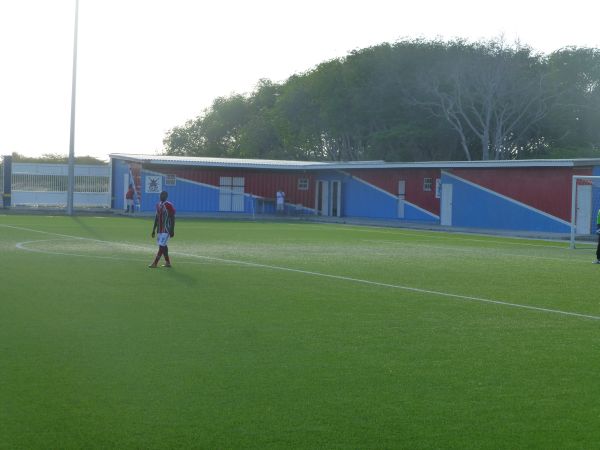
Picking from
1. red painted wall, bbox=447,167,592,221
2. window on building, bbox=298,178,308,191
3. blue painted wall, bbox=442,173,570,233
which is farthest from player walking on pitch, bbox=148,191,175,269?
window on building, bbox=298,178,308,191

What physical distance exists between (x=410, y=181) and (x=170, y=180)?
48.4 feet

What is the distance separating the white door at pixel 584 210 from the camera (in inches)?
1553

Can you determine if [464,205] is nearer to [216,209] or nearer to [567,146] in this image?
[216,209]

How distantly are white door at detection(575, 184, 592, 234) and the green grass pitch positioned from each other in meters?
19.4

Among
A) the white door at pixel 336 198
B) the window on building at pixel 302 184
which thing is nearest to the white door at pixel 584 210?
the white door at pixel 336 198

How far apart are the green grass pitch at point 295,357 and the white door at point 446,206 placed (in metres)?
27.3

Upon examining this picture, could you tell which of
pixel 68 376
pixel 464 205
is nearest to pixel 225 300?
pixel 68 376

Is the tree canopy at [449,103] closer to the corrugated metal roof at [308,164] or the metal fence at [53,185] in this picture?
the corrugated metal roof at [308,164]

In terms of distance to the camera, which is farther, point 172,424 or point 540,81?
point 540,81

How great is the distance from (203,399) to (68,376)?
1.59 meters

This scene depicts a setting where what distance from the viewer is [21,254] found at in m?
23.7

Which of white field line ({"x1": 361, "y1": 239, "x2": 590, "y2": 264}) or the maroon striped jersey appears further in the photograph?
white field line ({"x1": 361, "y1": 239, "x2": 590, "y2": 264})

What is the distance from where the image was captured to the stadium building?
1657 inches

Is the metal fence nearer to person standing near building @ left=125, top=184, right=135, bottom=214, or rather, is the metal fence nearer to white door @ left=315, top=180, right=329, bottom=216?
person standing near building @ left=125, top=184, right=135, bottom=214
